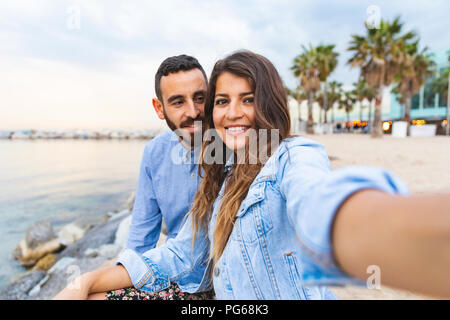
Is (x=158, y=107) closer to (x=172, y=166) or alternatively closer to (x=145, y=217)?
(x=172, y=166)

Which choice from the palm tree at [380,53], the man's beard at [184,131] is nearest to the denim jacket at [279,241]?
the man's beard at [184,131]

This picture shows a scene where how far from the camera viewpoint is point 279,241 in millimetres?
989

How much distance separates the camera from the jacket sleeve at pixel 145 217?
6.57 ft

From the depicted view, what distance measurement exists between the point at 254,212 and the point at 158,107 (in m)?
1.55

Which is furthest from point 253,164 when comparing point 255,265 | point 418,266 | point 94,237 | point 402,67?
point 402,67

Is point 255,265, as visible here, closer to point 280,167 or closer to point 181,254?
point 280,167

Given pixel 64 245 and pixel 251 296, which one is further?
pixel 64 245

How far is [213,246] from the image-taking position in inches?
49.5

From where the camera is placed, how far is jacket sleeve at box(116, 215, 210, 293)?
4.31 feet

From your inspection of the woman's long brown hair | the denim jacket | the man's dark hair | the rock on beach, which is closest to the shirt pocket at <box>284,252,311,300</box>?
the denim jacket

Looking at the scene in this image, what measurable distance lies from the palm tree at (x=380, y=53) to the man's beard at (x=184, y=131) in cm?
2174

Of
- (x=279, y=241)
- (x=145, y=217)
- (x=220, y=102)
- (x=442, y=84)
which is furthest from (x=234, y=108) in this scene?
(x=442, y=84)

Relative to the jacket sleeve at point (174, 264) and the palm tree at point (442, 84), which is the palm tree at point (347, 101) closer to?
the palm tree at point (442, 84)

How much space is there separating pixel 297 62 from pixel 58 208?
2571 centimetres
